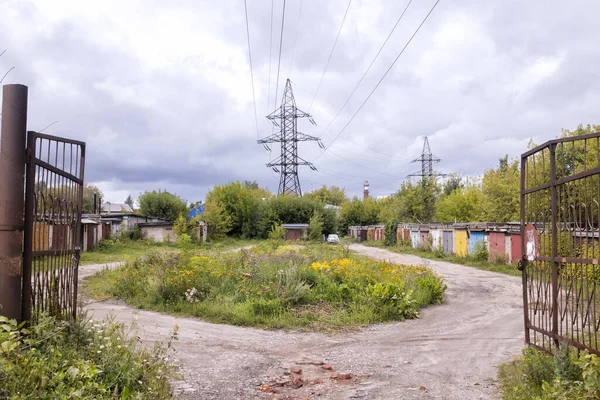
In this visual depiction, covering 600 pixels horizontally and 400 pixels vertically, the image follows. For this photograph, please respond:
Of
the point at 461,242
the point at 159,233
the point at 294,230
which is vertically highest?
the point at 294,230

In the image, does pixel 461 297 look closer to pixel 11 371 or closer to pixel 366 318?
pixel 366 318

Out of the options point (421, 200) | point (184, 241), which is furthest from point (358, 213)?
point (184, 241)

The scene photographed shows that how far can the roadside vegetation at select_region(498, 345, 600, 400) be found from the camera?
3.99 metres

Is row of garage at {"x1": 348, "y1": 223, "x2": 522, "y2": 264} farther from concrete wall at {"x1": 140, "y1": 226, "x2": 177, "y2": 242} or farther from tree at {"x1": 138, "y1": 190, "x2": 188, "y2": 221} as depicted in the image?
tree at {"x1": 138, "y1": 190, "x2": 188, "y2": 221}

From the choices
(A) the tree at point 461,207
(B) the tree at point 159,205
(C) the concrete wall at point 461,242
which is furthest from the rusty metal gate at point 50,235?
(B) the tree at point 159,205

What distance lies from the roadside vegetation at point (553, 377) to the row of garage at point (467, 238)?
709 inches

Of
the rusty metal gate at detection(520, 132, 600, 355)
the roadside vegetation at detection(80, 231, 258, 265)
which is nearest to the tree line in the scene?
the roadside vegetation at detection(80, 231, 258, 265)

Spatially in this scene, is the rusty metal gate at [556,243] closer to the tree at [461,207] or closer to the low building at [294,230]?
the low building at [294,230]

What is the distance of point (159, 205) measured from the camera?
58.4 meters

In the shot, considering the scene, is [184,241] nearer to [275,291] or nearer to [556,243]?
[275,291]

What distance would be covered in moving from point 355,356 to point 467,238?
2456 cm

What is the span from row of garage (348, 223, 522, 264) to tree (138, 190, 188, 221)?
2816 centimetres

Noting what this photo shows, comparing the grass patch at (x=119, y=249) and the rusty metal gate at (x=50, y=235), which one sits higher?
the rusty metal gate at (x=50, y=235)

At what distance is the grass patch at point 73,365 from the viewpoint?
11.0 feet
